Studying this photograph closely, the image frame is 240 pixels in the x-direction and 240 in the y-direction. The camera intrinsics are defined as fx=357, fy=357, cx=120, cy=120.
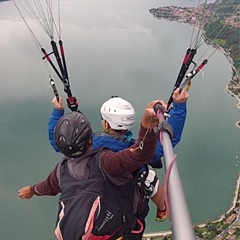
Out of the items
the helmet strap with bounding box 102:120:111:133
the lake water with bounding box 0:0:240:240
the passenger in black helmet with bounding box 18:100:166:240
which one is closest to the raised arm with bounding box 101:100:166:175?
the passenger in black helmet with bounding box 18:100:166:240

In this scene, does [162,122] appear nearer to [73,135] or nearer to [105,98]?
[73,135]

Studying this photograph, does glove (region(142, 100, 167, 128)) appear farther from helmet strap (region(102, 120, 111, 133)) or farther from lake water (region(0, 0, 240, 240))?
lake water (region(0, 0, 240, 240))

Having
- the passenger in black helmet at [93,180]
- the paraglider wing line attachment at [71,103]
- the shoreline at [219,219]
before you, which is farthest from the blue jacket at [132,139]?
the shoreline at [219,219]

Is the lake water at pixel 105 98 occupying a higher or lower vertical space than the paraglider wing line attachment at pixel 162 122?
lower

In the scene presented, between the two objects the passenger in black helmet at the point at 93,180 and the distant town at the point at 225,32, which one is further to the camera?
the distant town at the point at 225,32

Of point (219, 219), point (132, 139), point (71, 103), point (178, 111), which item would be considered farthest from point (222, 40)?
point (132, 139)

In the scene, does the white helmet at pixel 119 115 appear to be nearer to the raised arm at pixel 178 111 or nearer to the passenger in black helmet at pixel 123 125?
the passenger in black helmet at pixel 123 125

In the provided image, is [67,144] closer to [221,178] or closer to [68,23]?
[221,178]
